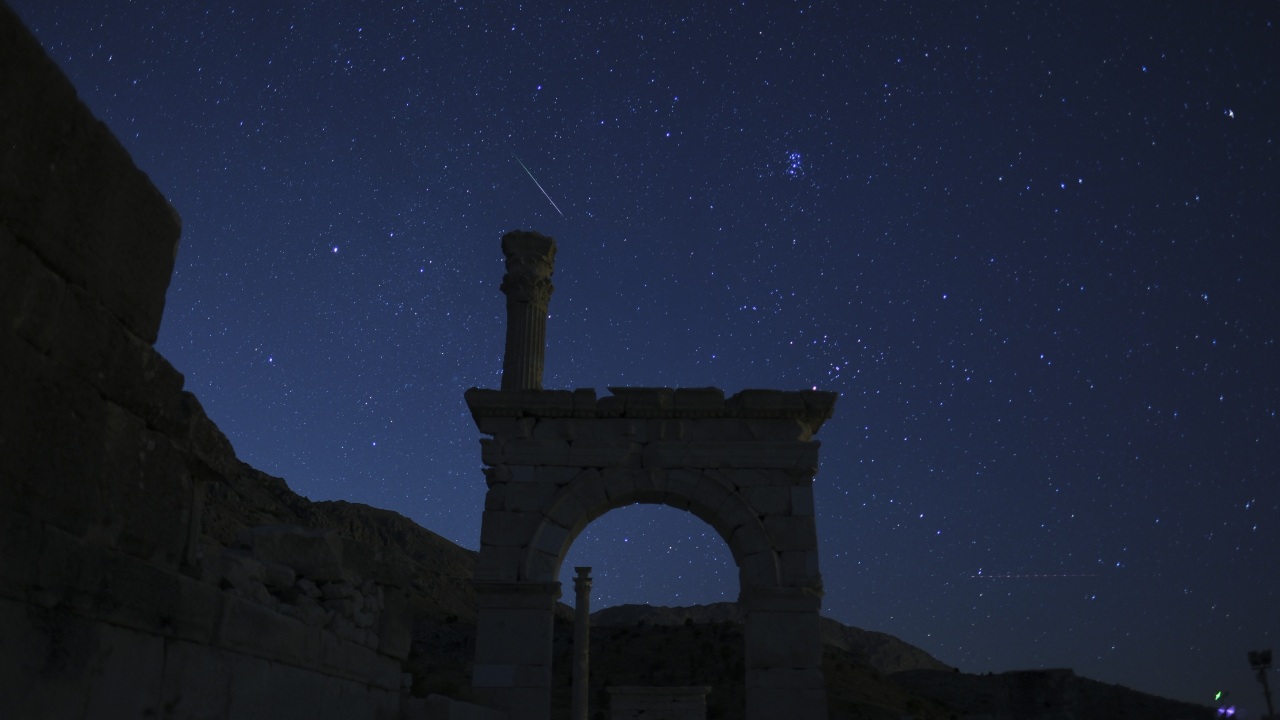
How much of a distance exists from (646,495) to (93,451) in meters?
10.4

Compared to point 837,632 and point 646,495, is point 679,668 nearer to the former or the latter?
point 646,495

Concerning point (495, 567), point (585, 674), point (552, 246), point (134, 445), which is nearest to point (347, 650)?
point (134, 445)

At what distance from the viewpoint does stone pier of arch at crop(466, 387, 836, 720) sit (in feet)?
40.3

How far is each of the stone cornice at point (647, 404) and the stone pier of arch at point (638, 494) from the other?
2 cm

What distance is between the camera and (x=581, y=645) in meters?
19.6

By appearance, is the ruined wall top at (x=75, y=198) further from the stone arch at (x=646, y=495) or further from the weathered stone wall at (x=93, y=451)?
the stone arch at (x=646, y=495)

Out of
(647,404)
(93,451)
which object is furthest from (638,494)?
(93,451)

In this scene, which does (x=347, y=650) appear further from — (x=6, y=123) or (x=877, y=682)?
(x=877, y=682)

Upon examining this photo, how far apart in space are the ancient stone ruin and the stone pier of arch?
1cm

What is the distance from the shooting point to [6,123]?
2711 millimetres

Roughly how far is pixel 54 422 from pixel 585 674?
17.4 m

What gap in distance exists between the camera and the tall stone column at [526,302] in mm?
15461

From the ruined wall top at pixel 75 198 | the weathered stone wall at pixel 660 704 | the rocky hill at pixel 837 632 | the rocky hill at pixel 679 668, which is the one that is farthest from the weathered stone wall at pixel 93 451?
the rocky hill at pixel 837 632

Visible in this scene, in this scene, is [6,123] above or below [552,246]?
below
